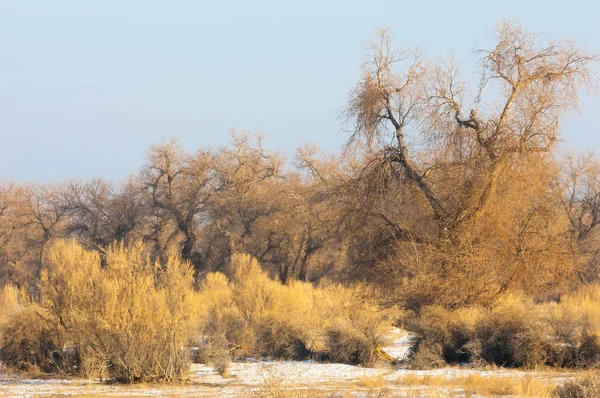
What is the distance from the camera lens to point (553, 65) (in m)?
Result: 22.4

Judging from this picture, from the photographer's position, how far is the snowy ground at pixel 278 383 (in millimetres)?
14781

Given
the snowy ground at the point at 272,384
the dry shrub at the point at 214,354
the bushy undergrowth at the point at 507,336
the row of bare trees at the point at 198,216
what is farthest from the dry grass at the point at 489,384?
the row of bare trees at the point at 198,216

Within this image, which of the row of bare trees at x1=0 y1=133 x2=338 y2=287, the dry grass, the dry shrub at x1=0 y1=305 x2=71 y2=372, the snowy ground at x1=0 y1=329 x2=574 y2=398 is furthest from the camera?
the row of bare trees at x1=0 y1=133 x2=338 y2=287

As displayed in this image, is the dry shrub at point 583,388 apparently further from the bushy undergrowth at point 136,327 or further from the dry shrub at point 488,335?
the bushy undergrowth at point 136,327

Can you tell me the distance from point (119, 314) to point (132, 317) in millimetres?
288

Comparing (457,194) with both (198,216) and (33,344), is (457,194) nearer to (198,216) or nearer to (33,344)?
(33,344)

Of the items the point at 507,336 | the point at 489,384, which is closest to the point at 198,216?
the point at 507,336

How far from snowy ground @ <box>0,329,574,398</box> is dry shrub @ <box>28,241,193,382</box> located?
2.02 ft

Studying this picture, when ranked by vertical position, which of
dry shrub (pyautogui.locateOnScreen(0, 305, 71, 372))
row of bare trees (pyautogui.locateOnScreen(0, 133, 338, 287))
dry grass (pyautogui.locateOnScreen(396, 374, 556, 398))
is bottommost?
dry grass (pyautogui.locateOnScreen(396, 374, 556, 398))

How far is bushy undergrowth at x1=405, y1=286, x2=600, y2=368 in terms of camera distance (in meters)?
21.2

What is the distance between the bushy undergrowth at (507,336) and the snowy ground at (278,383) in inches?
55.9

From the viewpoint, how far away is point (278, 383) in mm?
12133

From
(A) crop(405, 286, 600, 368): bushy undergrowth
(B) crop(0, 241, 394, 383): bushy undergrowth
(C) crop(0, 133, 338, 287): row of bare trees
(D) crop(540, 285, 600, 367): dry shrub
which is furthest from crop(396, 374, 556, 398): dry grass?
(C) crop(0, 133, 338, 287): row of bare trees

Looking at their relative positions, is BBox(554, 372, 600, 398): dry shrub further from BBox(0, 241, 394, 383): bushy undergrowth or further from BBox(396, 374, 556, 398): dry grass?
BBox(0, 241, 394, 383): bushy undergrowth
